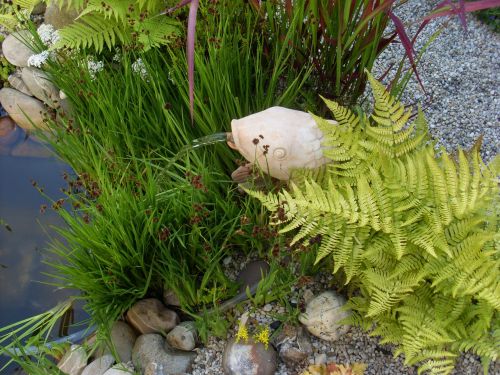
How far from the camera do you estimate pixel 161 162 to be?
102 inches

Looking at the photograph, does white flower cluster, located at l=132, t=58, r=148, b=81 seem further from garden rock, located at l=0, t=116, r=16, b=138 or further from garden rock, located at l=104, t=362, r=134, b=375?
garden rock, located at l=104, t=362, r=134, b=375

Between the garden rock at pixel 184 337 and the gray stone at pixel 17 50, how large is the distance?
2.12m

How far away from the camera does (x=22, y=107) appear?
3256 mm

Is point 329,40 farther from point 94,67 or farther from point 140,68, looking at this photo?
point 94,67

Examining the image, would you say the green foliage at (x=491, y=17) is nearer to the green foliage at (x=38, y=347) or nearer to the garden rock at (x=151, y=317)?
the garden rock at (x=151, y=317)

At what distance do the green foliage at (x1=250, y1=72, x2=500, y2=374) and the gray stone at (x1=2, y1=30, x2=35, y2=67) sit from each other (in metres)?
2.29

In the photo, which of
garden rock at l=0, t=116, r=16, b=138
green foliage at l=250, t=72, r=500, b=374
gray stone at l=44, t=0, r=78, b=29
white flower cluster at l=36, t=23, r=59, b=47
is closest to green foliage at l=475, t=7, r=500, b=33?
green foliage at l=250, t=72, r=500, b=374

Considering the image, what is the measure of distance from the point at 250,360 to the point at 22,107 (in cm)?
228

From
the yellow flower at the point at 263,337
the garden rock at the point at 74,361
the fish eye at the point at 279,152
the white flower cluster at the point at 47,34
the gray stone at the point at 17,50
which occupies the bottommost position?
the garden rock at the point at 74,361

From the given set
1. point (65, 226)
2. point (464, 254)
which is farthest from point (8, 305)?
point (464, 254)

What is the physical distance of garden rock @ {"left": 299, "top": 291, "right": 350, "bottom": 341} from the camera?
1965 mm

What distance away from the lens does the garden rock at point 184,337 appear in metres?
2.14

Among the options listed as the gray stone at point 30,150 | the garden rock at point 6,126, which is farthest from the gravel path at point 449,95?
the garden rock at point 6,126

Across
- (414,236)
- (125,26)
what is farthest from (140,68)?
(414,236)
